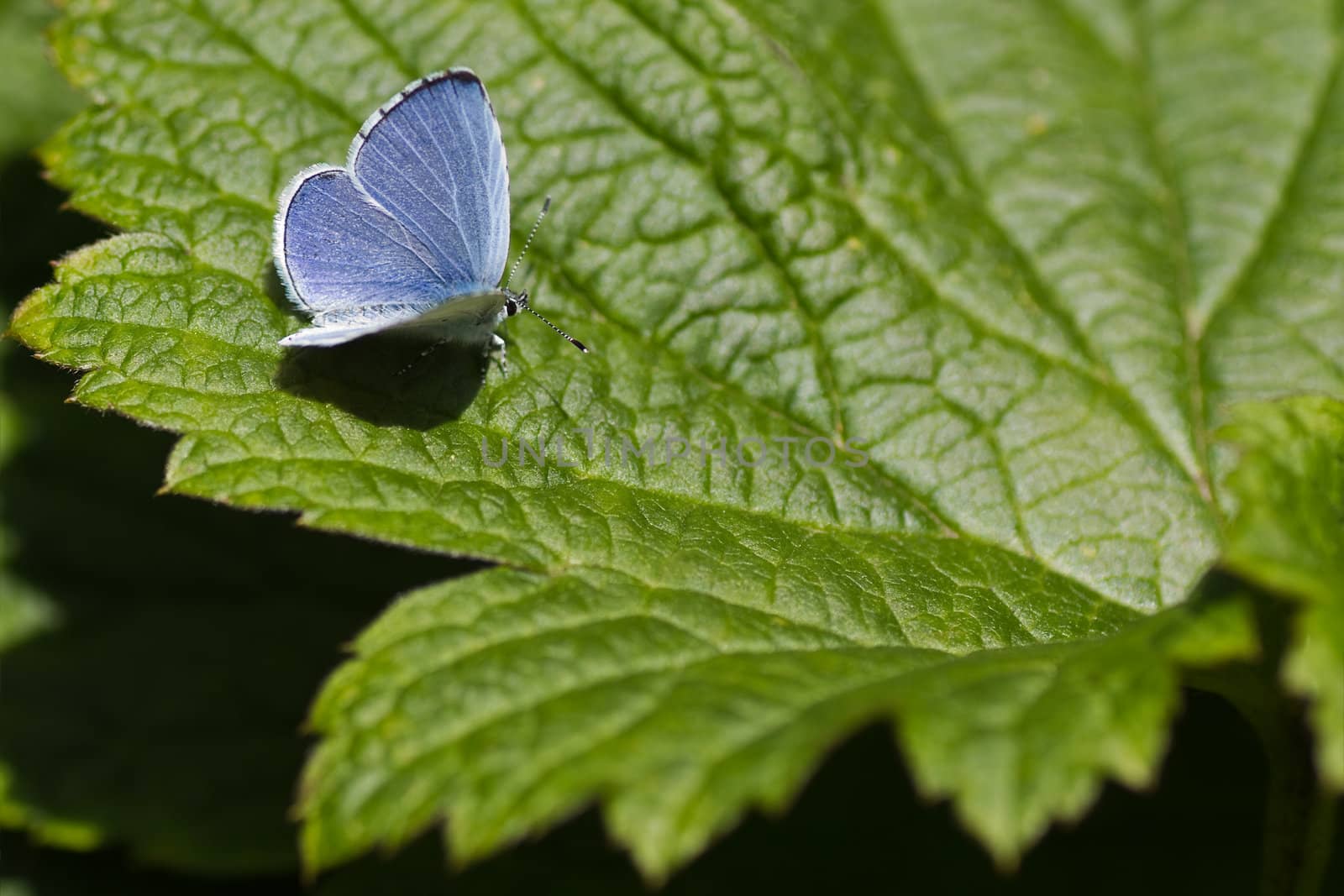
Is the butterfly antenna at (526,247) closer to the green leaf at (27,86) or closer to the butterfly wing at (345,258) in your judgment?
the butterfly wing at (345,258)

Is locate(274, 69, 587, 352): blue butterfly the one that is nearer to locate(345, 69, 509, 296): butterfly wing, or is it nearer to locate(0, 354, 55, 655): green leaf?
locate(345, 69, 509, 296): butterfly wing

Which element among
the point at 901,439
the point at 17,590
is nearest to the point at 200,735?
the point at 17,590

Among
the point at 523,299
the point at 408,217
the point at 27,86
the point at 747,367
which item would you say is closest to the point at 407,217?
the point at 408,217

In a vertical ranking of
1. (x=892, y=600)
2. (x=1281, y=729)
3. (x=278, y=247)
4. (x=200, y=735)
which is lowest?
(x=1281, y=729)

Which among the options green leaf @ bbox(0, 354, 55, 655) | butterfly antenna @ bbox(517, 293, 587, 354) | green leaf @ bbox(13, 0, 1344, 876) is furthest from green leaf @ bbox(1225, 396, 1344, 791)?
green leaf @ bbox(0, 354, 55, 655)

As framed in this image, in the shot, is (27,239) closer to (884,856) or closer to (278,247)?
(278,247)

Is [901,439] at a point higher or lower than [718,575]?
lower

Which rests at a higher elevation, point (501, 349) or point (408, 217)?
point (408, 217)

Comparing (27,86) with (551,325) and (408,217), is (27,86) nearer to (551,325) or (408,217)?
(408,217)
